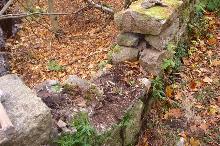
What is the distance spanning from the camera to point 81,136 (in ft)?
14.9

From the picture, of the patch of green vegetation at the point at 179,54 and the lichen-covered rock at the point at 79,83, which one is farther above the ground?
the lichen-covered rock at the point at 79,83

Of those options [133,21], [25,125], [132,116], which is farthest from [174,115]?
[25,125]

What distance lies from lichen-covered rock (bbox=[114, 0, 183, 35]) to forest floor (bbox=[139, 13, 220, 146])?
1065mm

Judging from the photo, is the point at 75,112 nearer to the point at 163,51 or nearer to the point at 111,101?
the point at 111,101

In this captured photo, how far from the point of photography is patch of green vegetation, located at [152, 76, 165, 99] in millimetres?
5758

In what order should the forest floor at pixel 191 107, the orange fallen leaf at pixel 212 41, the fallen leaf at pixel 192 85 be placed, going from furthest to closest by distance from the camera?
1. the orange fallen leaf at pixel 212 41
2. the fallen leaf at pixel 192 85
3. the forest floor at pixel 191 107

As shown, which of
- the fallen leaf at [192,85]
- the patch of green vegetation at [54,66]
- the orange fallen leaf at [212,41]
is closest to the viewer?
the fallen leaf at [192,85]

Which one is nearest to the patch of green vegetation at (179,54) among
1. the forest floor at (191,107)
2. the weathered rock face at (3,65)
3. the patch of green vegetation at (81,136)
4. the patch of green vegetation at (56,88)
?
the forest floor at (191,107)

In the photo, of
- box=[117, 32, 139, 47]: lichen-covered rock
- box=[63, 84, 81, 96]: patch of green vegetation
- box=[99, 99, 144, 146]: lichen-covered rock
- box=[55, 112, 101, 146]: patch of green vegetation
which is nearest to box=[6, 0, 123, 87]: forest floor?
box=[117, 32, 139, 47]: lichen-covered rock

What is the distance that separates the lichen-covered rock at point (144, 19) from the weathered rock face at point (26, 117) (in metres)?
2.16

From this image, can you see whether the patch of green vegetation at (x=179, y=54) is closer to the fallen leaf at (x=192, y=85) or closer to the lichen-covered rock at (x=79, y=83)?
the fallen leaf at (x=192, y=85)

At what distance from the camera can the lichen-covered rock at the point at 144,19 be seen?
5.66m

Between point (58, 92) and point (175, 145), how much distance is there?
1.95m

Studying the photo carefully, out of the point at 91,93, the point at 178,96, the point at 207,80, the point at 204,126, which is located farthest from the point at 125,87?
the point at 207,80
